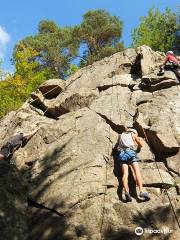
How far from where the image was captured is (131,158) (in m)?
11.2

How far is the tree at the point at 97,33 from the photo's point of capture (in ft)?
130

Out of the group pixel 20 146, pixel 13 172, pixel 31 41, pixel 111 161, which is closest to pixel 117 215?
pixel 111 161

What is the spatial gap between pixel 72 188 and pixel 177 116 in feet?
15.1

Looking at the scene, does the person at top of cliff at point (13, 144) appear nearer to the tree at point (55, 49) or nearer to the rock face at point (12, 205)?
the rock face at point (12, 205)

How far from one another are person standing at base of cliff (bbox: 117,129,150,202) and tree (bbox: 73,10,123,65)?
89.8 ft

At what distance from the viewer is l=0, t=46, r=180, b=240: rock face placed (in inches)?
401

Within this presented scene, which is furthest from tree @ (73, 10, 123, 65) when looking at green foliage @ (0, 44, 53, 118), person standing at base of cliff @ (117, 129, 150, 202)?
person standing at base of cliff @ (117, 129, 150, 202)

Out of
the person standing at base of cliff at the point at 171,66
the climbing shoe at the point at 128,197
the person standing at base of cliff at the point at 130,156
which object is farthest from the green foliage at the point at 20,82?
the climbing shoe at the point at 128,197

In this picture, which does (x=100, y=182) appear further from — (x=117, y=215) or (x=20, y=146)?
(x=20, y=146)

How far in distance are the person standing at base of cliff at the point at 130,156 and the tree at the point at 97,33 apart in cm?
2736

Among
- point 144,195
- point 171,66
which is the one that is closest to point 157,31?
point 171,66

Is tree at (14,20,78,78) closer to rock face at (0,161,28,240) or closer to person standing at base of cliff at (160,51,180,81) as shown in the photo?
person standing at base of cliff at (160,51,180,81)

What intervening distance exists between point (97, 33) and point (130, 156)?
3045 cm

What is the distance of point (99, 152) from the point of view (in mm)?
12406
